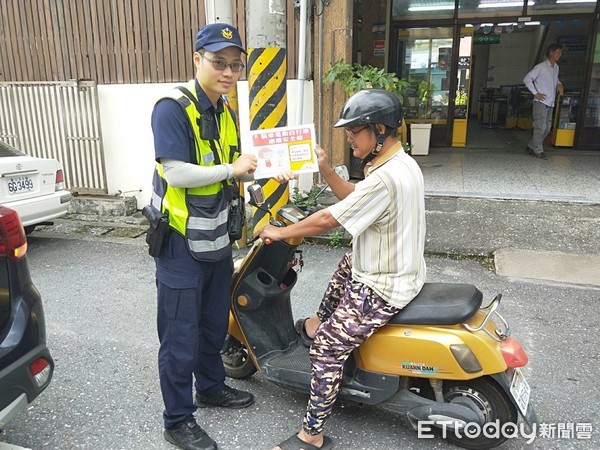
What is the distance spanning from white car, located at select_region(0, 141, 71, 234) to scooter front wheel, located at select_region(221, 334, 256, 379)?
3.15 metres

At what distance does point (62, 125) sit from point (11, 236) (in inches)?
206

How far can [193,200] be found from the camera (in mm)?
2422

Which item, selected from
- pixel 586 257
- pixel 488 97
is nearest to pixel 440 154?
pixel 586 257

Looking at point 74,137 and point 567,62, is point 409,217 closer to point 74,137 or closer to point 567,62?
point 74,137

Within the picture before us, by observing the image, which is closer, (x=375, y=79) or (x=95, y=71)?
(x=375, y=79)

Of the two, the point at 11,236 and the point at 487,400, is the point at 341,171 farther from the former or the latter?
the point at 11,236

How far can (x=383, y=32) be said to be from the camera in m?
9.77

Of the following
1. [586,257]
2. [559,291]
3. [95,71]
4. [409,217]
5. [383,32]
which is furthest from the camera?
[383,32]

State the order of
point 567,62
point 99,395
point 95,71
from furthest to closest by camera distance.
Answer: point 567,62 < point 95,71 < point 99,395

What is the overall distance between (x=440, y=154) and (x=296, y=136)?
795 centimetres

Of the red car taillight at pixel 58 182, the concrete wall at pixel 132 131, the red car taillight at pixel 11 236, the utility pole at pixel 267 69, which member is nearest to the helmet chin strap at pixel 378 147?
the red car taillight at pixel 11 236

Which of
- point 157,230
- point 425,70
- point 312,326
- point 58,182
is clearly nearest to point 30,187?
point 58,182

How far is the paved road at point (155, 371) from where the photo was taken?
9.03ft

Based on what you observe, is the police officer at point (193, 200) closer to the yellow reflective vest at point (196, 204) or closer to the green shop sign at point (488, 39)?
the yellow reflective vest at point (196, 204)
